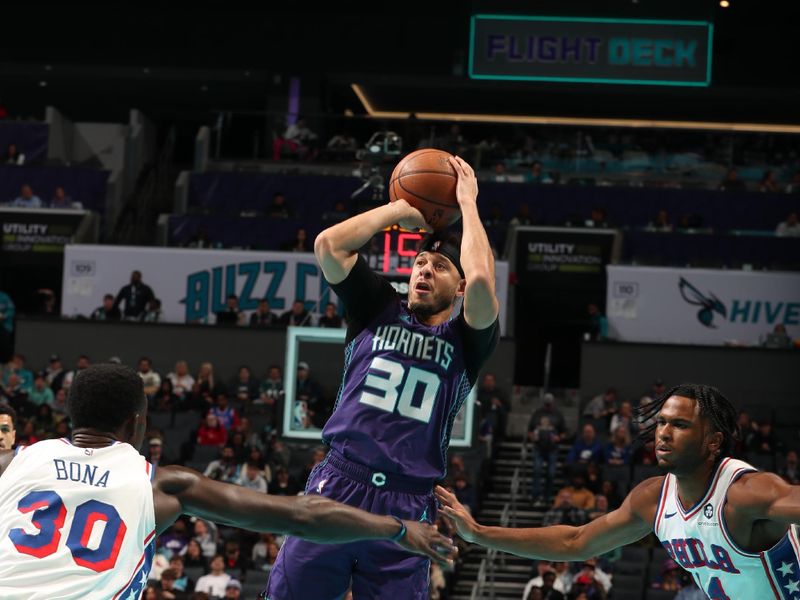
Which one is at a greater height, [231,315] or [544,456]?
[231,315]

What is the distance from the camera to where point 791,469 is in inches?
800

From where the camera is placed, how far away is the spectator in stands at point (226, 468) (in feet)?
64.5

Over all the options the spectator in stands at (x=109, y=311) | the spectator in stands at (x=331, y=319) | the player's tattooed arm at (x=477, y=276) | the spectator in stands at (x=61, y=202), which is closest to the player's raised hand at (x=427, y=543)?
the player's tattooed arm at (x=477, y=276)

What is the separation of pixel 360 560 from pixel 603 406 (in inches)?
703

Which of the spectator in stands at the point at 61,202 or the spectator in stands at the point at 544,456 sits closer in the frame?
the spectator in stands at the point at 544,456

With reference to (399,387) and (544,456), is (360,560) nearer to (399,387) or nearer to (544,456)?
(399,387)

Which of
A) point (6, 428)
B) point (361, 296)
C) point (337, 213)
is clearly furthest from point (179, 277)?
point (361, 296)

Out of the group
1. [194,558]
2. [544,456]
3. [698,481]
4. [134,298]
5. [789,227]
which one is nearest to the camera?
[698,481]

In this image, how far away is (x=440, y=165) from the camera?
294 inches

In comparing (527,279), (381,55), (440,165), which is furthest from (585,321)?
(440,165)

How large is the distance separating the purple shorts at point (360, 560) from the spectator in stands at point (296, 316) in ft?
56.4

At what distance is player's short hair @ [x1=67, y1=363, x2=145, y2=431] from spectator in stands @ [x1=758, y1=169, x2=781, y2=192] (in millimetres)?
23726

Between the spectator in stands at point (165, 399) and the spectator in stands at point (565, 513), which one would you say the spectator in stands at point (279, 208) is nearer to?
the spectator in stands at point (165, 399)

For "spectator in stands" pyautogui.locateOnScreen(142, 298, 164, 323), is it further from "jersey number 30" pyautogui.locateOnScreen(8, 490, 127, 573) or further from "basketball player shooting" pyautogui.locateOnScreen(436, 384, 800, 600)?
"jersey number 30" pyautogui.locateOnScreen(8, 490, 127, 573)
